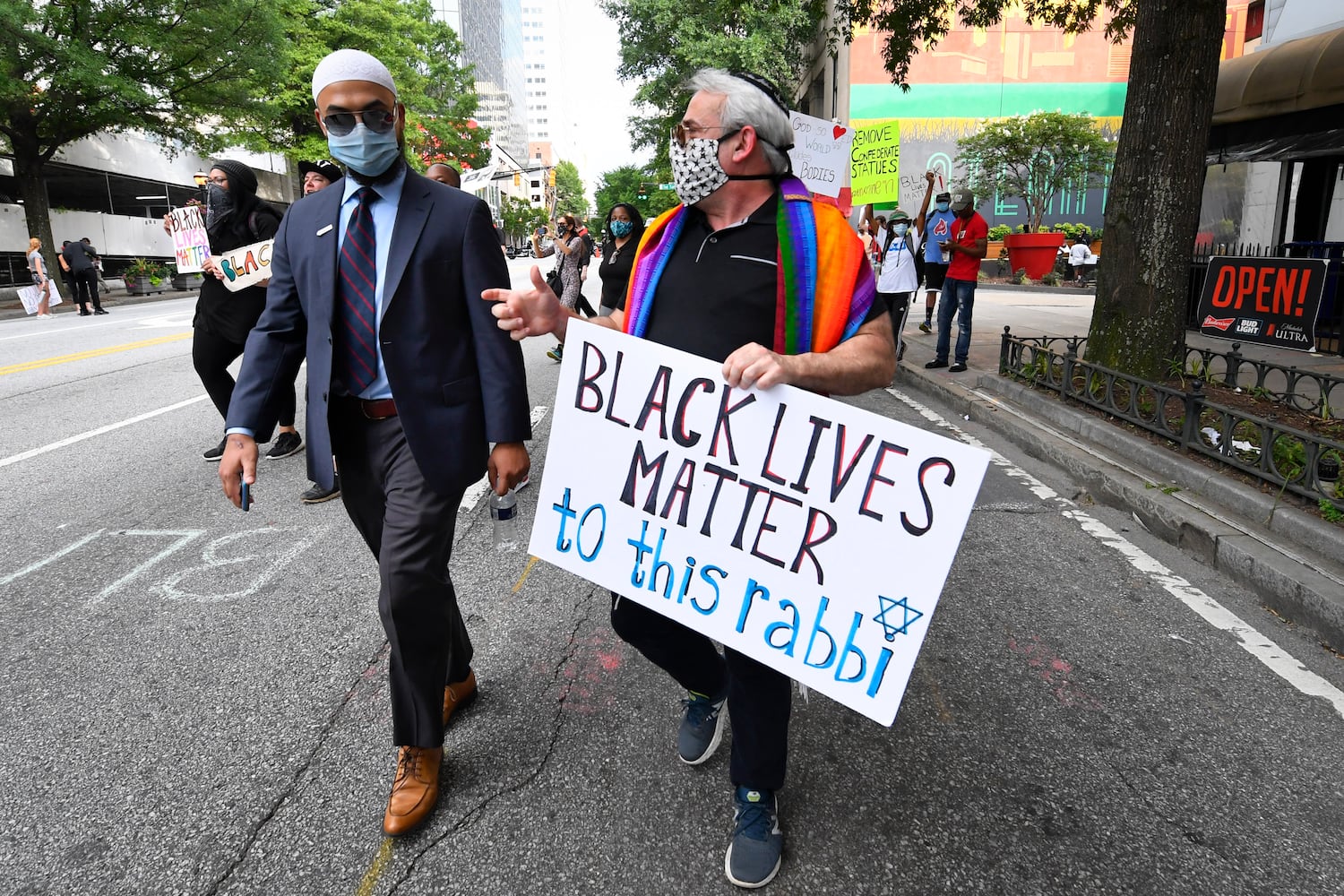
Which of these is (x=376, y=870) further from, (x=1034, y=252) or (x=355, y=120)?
(x=1034, y=252)

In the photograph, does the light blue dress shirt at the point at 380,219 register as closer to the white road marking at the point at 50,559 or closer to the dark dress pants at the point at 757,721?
the dark dress pants at the point at 757,721

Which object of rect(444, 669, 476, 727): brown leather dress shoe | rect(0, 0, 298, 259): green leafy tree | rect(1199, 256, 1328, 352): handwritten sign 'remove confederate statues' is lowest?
rect(444, 669, 476, 727): brown leather dress shoe

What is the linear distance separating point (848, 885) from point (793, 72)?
3682 cm

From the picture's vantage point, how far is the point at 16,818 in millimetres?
2340

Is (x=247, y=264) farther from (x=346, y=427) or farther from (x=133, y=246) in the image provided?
(x=133, y=246)

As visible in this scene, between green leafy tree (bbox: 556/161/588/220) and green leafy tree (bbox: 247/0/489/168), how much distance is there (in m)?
117

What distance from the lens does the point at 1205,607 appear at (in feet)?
12.0

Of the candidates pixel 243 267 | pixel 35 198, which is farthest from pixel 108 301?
pixel 243 267

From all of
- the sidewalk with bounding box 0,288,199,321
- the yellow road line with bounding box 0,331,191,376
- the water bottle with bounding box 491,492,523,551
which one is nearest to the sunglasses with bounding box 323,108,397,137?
the water bottle with bounding box 491,492,523,551

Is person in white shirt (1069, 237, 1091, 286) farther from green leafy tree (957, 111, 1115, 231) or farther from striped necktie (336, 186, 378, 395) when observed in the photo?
striped necktie (336, 186, 378, 395)

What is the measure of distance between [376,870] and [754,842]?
38.7 inches

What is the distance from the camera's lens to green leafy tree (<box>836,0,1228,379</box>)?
246 inches

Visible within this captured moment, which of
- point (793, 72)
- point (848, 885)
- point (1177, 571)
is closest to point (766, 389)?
point (848, 885)

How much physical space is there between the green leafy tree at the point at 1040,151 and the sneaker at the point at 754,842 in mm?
28405
